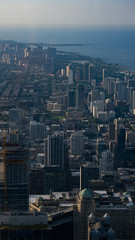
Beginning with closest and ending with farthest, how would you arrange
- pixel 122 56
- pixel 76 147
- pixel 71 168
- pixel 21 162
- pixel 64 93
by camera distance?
1. pixel 21 162
2. pixel 71 168
3. pixel 76 147
4. pixel 64 93
5. pixel 122 56

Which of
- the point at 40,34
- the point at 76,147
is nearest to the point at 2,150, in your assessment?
the point at 76,147

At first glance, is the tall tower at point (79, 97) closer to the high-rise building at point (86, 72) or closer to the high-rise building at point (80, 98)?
the high-rise building at point (80, 98)

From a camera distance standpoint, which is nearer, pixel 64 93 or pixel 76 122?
pixel 76 122

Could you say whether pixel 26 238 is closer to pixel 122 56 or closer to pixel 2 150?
pixel 2 150

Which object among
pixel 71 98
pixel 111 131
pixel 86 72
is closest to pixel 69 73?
pixel 86 72

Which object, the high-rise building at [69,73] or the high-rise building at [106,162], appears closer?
the high-rise building at [106,162]

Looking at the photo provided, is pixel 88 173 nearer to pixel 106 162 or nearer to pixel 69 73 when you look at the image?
pixel 106 162

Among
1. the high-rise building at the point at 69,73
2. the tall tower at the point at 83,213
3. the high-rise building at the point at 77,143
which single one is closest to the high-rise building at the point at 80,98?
the high-rise building at the point at 69,73
